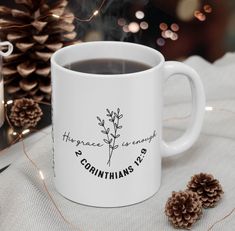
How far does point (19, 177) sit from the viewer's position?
70 centimetres

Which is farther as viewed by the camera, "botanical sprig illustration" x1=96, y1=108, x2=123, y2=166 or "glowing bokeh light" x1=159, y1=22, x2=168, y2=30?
"glowing bokeh light" x1=159, y1=22, x2=168, y2=30

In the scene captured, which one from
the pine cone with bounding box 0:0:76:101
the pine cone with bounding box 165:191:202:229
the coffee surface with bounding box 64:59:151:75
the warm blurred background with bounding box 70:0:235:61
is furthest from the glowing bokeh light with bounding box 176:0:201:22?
the pine cone with bounding box 165:191:202:229

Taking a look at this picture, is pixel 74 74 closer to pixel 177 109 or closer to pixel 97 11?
pixel 177 109

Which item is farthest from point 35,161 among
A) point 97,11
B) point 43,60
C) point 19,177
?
point 97,11

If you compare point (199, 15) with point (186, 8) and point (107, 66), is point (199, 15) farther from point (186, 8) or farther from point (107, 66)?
point (107, 66)

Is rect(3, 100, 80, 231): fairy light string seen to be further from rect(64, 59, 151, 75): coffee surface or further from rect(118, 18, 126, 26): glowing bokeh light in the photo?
rect(118, 18, 126, 26): glowing bokeh light

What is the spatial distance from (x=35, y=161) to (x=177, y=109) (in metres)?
0.24

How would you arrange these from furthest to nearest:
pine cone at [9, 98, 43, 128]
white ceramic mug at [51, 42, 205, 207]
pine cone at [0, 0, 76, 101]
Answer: pine cone at [0, 0, 76, 101] → pine cone at [9, 98, 43, 128] → white ceramic mug at [51, 42, 205, 207]

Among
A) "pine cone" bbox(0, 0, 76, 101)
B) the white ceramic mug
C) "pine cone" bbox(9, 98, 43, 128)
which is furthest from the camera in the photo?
"pine cone" bbox(0, 0, 76, 101)

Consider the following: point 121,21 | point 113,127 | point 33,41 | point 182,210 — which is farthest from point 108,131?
point 121,21

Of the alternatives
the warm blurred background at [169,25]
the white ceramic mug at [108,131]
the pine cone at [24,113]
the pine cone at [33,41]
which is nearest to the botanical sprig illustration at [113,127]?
the white ceramic mug at [108,131]

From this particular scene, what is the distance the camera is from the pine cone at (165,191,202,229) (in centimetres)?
62

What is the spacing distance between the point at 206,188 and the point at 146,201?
0.21 ft

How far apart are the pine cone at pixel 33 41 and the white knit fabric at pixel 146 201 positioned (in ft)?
0.56
